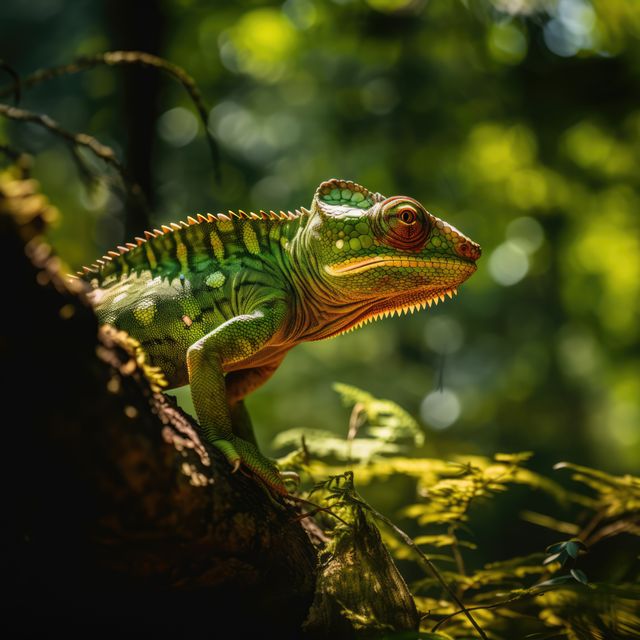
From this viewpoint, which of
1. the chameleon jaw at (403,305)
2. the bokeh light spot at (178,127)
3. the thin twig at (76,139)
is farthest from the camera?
the bokeh light spot at (178,127)

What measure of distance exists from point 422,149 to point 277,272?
8.96 meters

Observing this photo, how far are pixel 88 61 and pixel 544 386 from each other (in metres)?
14.5

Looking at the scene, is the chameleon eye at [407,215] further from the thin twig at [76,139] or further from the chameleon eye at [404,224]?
the thin twig at [76,139]

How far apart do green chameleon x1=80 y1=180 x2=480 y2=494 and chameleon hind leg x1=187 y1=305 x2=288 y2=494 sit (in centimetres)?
5

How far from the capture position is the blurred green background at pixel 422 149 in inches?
399

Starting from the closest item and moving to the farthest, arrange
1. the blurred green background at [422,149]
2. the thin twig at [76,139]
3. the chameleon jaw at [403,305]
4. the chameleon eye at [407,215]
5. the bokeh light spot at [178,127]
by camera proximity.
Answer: the thin twig at [76,139]
the chameleon eye at [407,215]
the chameleon jaw at [403,305]
the blurred green background at [422,149]
the bokeh light spot at [178,127]

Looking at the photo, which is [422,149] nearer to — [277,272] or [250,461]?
[277,272]

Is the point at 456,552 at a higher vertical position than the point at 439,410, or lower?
higher

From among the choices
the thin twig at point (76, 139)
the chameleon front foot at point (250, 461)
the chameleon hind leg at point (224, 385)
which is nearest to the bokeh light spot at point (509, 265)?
the thin twig at point (76, 139)

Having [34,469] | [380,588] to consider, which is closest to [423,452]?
[380,588]

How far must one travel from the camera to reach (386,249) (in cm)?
358

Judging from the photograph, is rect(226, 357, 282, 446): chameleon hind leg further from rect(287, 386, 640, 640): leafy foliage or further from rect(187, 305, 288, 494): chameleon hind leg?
rect(187, 305, 288, 494): chameleon hind leg

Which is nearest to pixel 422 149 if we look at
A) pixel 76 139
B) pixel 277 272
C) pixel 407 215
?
pixel 407 215

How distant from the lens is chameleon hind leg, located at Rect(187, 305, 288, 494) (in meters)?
2.86
